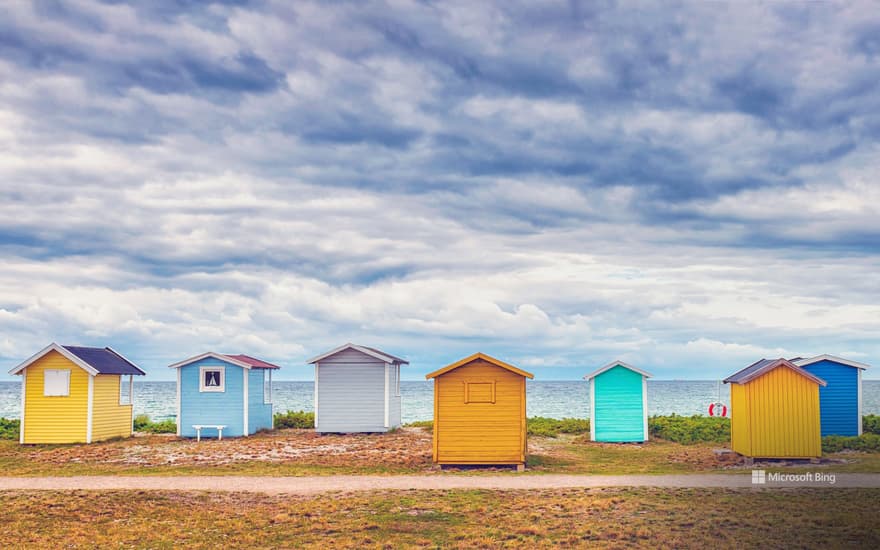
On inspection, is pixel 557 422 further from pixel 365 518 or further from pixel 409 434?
pixel 365 518

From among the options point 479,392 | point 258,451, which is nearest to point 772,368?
point 479,392

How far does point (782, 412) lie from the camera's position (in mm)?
25406

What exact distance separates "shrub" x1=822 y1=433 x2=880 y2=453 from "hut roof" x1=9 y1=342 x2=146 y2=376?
2820 cm

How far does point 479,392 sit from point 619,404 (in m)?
10.5

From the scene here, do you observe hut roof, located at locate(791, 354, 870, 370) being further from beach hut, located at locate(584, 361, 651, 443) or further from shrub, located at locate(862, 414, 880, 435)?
beach hut, located at locate(584, 361, 651, 443)

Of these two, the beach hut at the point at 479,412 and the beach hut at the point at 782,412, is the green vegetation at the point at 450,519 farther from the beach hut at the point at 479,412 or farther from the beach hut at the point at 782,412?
the beach hut at the point at 782,412

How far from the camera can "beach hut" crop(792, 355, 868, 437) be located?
3309cm

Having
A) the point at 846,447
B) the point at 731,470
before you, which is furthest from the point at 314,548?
the point at 846,447

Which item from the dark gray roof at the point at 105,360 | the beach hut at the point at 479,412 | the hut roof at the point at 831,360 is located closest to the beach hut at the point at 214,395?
the dark gray roof at the point at 105,360

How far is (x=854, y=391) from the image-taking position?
3325cm

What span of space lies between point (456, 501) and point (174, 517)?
6.07 meters

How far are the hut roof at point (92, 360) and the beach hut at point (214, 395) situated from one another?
2780 mm

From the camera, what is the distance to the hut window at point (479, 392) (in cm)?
2511

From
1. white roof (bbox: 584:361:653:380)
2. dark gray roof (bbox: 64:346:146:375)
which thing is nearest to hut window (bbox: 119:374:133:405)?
dark gray roof (bbox: 64:346:146:375)
